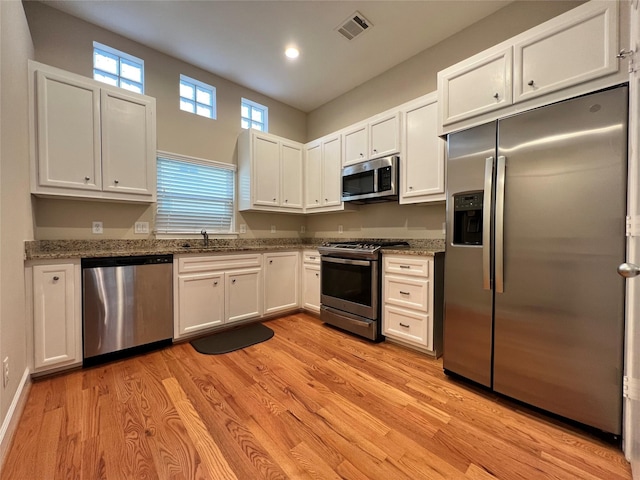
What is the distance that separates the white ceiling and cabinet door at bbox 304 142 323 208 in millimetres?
959

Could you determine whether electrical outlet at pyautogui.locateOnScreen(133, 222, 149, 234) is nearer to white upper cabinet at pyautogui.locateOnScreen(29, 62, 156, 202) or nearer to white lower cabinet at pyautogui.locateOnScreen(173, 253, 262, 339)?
white upper cabinet at pyautogui.locateOnScreen(29, 62, 156, 202)

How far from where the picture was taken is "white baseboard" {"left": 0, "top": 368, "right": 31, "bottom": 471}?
4.31 ft

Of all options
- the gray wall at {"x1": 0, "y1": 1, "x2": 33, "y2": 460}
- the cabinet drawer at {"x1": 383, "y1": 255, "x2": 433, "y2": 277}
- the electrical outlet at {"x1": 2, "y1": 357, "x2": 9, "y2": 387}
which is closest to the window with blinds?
the gray wall at {"x1": 0, "y1": 1, "x2": 33, "y2": 460}

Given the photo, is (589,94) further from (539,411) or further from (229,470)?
(229,470)

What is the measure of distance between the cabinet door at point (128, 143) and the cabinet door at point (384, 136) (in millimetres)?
2354

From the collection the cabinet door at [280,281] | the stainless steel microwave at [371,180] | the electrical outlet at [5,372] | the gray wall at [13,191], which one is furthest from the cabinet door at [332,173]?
the electrical outlet at [5,372]

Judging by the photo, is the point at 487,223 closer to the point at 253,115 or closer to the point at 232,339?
the point at 232,339

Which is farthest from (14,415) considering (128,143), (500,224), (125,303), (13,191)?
(500,224)

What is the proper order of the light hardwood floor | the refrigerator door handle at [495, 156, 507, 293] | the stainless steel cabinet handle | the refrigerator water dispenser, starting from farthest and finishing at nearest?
the refrigerator water dispenser, the refrigerator door handle at [495, 156, 507, 293], the light hardwood floor, the stainless steel cabinet handle

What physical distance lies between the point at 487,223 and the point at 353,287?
1539 millimetres

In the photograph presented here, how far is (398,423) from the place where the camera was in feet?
5.13

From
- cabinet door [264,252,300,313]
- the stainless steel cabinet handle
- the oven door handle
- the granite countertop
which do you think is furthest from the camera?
cabinet door [264,252,300,313]

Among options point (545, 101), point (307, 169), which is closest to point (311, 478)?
point (545, 101)

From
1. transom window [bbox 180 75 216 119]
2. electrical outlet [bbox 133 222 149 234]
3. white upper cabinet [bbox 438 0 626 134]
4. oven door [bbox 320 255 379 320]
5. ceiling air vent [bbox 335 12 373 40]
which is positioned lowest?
oven door [bbox 320 255 379 320]
